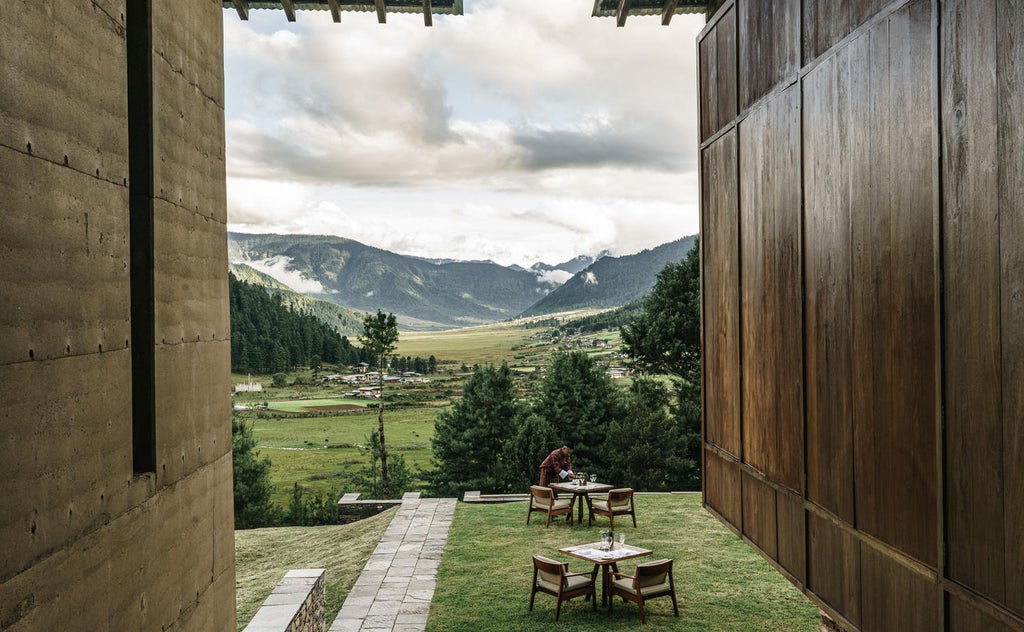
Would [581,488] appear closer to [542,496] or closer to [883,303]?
[542,496]

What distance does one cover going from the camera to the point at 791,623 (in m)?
8.63

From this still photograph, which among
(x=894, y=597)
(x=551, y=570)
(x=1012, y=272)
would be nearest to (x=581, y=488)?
(x=551, y=570)

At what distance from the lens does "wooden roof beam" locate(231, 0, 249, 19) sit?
6.08 metres

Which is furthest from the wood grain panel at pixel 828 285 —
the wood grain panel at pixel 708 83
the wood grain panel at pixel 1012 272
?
the wood grain panel at pixel 708 83

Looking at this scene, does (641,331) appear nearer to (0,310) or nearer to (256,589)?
(256,589)

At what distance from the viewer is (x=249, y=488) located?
25.3 m

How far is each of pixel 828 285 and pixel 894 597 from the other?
1.34 metres

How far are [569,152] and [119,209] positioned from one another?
141 m

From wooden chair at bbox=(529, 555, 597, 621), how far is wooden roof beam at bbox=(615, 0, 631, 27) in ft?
19.6

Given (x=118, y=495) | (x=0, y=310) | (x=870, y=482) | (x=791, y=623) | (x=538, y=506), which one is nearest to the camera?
(x=0, y=310)

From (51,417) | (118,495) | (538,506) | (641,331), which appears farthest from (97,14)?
(641,331)

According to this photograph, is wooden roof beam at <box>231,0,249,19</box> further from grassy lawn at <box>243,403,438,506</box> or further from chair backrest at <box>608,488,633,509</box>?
grassy lawn at <box>243,403,438,506</box>

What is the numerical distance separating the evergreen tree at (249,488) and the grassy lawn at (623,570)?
13.0 meters

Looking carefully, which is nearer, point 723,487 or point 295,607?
point 723,487
